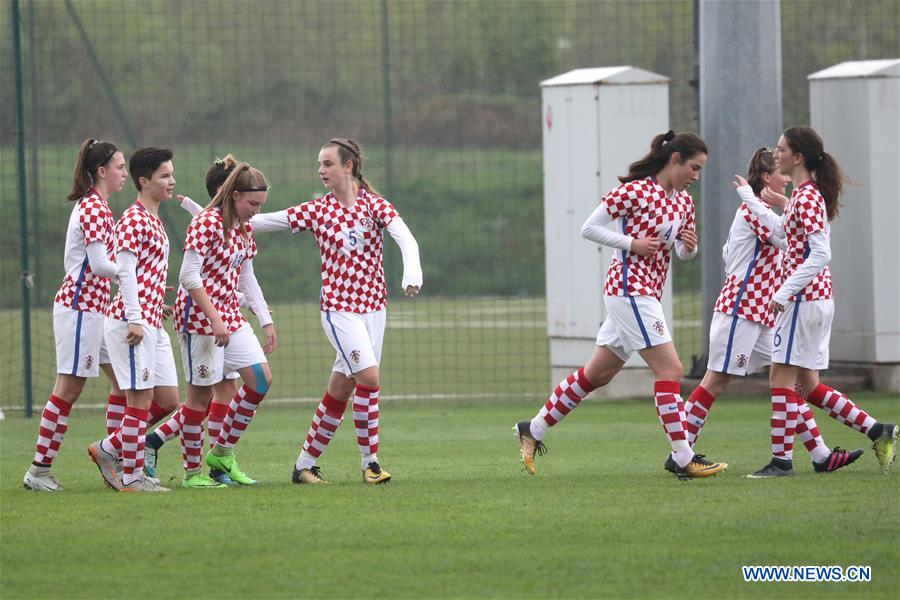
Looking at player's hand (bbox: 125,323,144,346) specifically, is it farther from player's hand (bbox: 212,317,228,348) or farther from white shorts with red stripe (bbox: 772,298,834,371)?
white shorts with red stripe (bbox: 772,298,834,371)

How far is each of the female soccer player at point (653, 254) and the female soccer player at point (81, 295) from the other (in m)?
2.57

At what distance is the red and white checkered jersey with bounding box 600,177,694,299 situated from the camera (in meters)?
8.01

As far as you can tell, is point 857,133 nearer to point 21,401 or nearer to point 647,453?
point 647,453

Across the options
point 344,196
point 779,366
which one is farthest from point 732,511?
point 344,196

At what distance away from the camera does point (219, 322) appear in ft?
25.3

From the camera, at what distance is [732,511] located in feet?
22.3

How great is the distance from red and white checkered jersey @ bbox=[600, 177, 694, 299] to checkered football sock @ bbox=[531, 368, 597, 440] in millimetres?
572

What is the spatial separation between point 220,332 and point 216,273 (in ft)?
1.30

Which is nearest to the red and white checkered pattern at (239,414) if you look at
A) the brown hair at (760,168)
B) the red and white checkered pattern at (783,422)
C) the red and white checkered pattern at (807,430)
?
the red and white checkered pattern at (783,422)

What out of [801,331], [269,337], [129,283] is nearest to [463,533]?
[129,283]

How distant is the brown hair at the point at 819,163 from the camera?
8000 mm

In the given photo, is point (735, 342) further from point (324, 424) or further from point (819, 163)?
point (324, 424)

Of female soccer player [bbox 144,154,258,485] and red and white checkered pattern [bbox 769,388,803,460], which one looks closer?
red and white checkered pattern [bbox 769,388,803,460]

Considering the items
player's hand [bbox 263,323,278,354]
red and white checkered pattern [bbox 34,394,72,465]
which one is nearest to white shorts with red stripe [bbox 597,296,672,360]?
player's hand [bbox 263,323,278,354]
